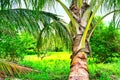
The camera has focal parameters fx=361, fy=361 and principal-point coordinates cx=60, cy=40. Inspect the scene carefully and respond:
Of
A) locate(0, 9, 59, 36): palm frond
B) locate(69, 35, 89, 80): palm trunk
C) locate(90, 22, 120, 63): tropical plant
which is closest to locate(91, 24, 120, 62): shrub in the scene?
locate(90, 22, 120, 63): tropical plant

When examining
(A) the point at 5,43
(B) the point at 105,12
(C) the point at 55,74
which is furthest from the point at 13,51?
(B) the point at 105,12

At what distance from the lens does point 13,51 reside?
15750mm

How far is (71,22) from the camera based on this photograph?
23.9ft

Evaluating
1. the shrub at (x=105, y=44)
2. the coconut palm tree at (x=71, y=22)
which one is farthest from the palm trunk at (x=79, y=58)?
the shrub at (x=105, y=44)

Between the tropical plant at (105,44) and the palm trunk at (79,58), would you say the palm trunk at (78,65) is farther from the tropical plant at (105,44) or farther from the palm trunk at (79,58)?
the tropical plant at (105,44)

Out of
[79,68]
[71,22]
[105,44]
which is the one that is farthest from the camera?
[105,44]

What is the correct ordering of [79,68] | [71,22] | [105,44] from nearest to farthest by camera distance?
[79,68] < [71,22] < [105,44]

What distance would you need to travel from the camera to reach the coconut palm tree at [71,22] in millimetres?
7008

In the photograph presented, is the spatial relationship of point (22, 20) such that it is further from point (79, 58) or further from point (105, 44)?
point (105, 44)

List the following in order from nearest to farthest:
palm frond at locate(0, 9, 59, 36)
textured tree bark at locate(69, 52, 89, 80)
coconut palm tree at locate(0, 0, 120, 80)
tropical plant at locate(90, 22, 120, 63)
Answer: textured tree bark at locate(69, 52, 89, 80)
coconut palm tree at locate(0, 0, 120, 80)
palm frond at locate(0, 9, 59, 36)
tropical plant at locate(90, 22, 120, 63)

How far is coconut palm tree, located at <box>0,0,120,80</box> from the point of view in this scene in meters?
7.01

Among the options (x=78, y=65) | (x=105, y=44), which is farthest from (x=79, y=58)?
(x=105, y=44)

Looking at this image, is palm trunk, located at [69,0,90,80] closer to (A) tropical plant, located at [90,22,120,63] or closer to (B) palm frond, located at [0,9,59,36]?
(B) palm frond, located at [0,9,59,36]

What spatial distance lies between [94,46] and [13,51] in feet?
15.7
